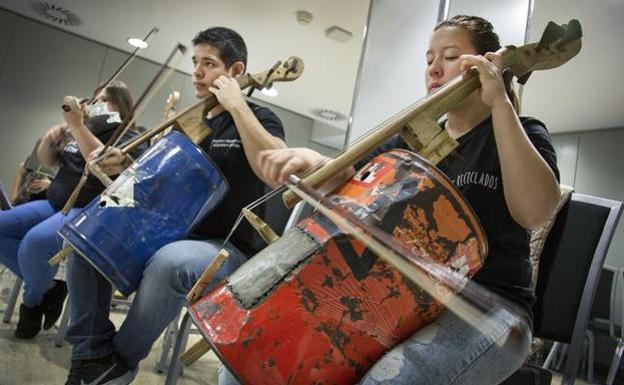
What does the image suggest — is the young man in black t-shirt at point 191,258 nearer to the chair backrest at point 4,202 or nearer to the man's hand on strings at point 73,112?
the man's hand on strings at point 73,112

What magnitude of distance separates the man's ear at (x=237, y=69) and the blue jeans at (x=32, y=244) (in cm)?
69

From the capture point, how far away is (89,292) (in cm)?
102

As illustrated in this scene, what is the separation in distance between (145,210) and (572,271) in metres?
0.96

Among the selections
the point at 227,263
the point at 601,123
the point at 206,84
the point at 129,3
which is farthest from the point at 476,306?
the point at 601,123

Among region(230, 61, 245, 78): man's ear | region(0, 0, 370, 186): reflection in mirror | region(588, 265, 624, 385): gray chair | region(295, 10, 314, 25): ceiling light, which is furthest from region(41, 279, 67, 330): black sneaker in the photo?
region(588, 265, 624, 385): gray chair

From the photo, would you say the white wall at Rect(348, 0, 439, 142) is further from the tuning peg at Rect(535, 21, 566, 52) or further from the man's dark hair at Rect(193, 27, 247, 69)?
the tuning peg at Rect(535, 21, 566, 52)

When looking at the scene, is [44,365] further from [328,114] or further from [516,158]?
[328,114]

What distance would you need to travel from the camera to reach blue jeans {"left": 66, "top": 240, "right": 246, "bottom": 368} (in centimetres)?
89

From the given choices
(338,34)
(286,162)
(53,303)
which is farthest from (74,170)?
(338,34)

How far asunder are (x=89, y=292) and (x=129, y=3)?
3497 mm

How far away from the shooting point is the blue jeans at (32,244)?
4.72 feet

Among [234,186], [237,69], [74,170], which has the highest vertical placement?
[237,69]

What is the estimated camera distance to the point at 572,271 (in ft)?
3.38

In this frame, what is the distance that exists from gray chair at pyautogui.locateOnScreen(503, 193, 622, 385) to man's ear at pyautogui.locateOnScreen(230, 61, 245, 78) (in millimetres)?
925
